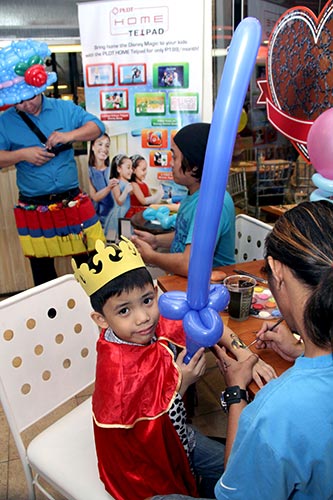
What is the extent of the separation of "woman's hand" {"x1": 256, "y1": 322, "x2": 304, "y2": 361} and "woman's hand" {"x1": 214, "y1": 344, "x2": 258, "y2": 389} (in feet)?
0.29

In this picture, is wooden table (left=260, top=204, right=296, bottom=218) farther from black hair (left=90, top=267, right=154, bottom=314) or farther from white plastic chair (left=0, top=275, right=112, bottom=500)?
black hair (left=90, top=267, right=154, bottom=314)

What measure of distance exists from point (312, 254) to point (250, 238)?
1530 millimetres

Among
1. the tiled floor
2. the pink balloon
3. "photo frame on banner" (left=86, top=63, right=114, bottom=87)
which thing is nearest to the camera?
the pink balloon

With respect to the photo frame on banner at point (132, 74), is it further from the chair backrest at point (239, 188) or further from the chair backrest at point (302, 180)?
the chair backrest at point (302, 180)

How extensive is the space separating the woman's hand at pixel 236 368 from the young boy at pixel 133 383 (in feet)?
0.31

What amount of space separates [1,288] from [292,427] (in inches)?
130

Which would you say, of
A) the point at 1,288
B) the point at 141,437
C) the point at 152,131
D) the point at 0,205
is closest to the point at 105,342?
the point at 141,437

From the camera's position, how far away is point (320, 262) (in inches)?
29.0

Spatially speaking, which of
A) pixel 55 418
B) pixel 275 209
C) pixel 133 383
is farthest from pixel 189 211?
pixel 275 209

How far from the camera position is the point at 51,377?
4.84ft

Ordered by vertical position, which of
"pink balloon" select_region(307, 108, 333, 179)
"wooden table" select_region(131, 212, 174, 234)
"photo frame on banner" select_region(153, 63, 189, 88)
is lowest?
"wooden table" select_region(131, 212, 174, 234)

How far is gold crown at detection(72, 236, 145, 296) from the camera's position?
1.06 meters

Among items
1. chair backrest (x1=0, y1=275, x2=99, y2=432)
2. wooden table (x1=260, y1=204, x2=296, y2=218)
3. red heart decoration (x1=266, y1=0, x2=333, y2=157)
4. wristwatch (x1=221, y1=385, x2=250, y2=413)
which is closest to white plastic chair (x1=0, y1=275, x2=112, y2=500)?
chair backrest (x1=0, y1=275, x2=99, y2=432)

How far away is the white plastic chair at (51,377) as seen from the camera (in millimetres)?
1304
